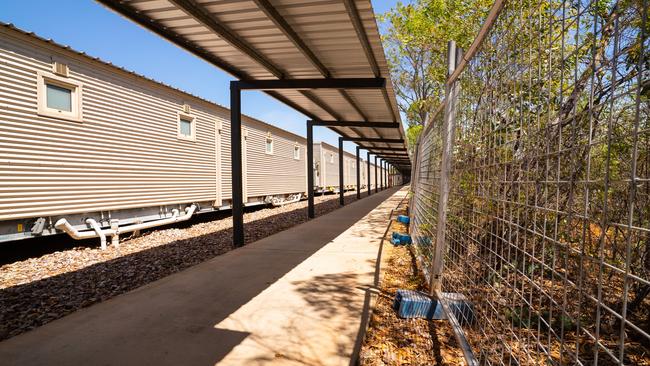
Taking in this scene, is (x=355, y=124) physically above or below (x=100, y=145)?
above

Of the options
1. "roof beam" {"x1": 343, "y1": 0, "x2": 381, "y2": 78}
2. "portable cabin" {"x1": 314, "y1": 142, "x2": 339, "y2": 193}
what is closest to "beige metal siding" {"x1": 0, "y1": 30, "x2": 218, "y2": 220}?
"roof beam" {"x1": 343, "y1": 0, "x2": 381, "y2": 78}

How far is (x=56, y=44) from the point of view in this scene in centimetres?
652

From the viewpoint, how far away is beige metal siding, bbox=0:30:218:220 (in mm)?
5996

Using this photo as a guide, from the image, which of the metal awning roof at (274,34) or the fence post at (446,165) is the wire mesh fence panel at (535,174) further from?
the metal awning roof at (274,34)

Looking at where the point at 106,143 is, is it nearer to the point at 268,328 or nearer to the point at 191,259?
the point at 191,259

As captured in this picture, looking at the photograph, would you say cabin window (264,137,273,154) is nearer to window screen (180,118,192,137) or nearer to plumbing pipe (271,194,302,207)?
plumbing pipe (271,194,302,207)

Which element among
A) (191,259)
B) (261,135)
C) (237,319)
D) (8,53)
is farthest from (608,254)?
(261,135)

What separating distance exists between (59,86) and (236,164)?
3718 millimetres

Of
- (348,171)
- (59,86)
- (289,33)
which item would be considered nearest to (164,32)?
(289,33)

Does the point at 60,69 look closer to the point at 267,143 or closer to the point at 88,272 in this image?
the point at 88,272

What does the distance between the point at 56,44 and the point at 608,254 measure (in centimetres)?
871

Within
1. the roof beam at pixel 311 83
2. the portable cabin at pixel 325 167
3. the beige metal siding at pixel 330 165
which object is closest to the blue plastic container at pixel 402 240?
the roof beam at pixel 311 83

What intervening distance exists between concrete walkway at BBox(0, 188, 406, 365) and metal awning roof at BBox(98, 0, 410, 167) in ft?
11.2

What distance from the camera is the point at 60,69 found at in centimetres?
671
